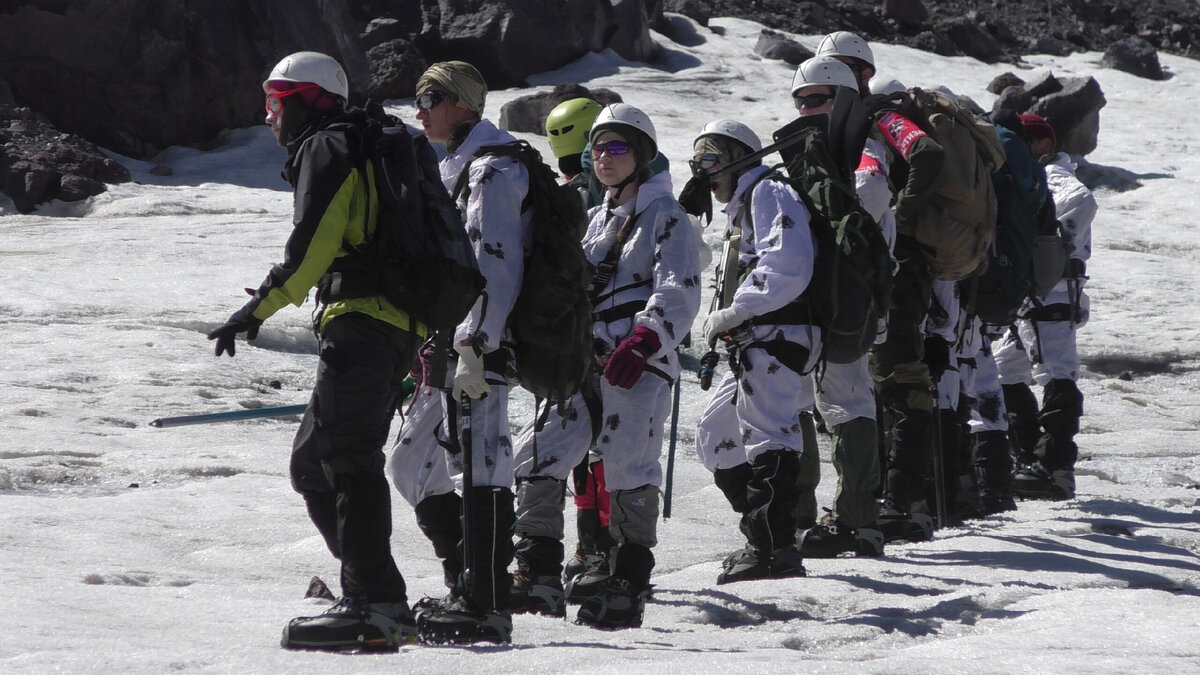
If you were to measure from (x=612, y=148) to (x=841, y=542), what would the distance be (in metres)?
2.03

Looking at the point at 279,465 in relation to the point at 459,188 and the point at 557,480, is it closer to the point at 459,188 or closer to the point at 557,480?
the point at 557,480

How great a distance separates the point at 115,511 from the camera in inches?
229

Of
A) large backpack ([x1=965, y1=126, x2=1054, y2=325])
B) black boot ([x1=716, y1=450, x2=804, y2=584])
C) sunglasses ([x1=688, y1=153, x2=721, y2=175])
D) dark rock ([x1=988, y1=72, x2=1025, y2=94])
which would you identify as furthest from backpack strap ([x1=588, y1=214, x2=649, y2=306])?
dark rock ([x1=988, y1=72, x2=1025, y2=94])

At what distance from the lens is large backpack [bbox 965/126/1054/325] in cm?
727

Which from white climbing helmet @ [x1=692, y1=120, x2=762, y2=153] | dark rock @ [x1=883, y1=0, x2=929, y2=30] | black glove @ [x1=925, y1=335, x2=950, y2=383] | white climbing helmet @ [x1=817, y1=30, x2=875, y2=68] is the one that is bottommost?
black glove @ [x1=925, y1=335, x2=950, y2=383]

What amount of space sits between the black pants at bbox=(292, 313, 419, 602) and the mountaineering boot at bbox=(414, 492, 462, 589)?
489mm

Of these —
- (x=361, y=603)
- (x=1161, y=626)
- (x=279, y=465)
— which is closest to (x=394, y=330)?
(x=361, y=603)

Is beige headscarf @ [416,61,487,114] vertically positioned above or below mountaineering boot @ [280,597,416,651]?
above

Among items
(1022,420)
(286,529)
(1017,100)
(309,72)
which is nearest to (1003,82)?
(1017,100)

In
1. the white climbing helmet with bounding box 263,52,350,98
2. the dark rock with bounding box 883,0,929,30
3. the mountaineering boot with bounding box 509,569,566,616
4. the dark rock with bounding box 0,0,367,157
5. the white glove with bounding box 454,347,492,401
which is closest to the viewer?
the white climbing helmet with bounding box 263,52,350,98

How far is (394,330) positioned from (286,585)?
1.65 metres

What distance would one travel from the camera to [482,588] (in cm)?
419

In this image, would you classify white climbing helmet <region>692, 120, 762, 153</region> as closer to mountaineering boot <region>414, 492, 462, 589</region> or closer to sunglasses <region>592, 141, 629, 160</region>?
sunglasses <region>592, 141, 629, 160</region>

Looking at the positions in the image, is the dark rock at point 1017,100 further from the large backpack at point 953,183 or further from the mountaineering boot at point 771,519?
the mountaineering boot at point 771,519
